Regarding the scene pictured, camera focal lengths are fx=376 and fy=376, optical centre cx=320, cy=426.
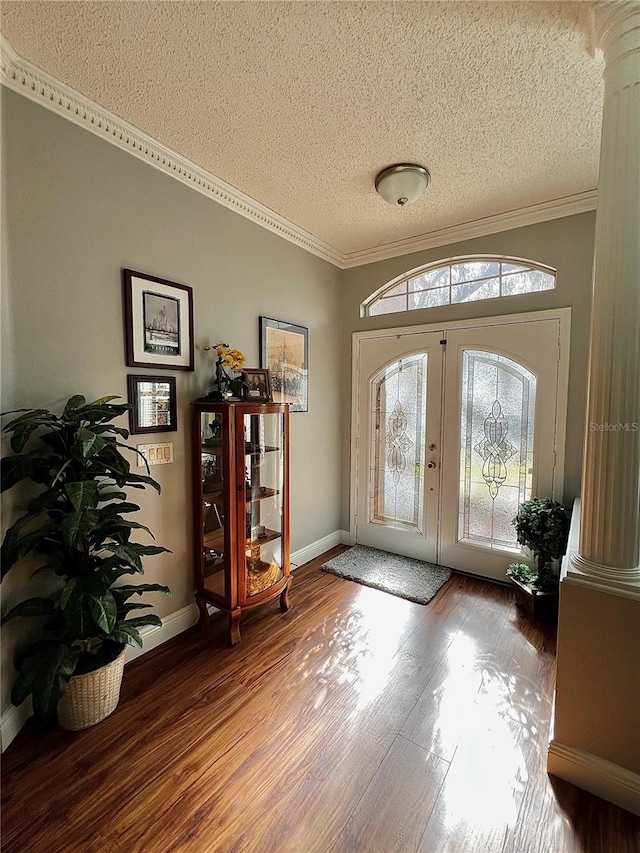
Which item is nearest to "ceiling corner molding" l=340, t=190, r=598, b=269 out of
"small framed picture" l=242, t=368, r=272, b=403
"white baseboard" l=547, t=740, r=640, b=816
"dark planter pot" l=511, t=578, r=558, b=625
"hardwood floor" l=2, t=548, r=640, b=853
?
"small framed picture" l=242, t=368, r=272, b=403

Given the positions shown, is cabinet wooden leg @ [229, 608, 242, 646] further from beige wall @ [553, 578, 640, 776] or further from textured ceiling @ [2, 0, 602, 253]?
textured ceiling @ [2, 0, 602, 253]

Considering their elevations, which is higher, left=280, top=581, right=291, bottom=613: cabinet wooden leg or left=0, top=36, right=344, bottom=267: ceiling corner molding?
left=0, top=36, right=344, bottom=267: ceiling corner molding

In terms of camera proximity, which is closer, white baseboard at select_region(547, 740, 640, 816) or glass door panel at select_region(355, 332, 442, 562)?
white baseboard at select_region(547, 740, 640, 816)

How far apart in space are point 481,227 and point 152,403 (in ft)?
8.91

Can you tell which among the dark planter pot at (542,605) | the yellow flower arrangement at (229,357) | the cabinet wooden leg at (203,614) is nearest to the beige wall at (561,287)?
the dark planter pot at (542,605)

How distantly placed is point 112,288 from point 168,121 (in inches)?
34.5

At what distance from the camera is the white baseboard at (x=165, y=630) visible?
158cm

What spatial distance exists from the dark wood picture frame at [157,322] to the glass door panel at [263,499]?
1.88 feet

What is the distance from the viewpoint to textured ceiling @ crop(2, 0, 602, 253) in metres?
1.38

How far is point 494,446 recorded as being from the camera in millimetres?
2953

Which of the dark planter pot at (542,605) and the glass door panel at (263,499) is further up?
the glass door panel at (263,499)

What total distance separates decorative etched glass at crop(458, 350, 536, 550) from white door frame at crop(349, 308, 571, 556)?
0.17 meters

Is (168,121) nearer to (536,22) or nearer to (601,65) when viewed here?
(536,22)

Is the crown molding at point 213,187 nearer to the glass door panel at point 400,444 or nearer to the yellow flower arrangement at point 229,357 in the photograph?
the glass door panel at point 400,444
